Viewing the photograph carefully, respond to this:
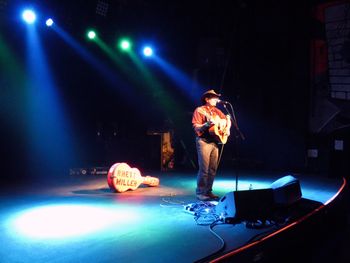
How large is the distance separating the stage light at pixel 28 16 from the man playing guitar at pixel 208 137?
4.51 metres

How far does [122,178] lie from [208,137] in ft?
5.84

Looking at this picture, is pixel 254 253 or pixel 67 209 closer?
pixel 254 253

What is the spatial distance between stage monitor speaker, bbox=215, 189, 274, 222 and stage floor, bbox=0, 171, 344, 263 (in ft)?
0.45

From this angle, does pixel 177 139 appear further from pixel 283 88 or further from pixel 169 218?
pixel 169 218

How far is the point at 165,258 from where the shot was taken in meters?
3.03

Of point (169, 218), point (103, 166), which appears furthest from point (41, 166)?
point (169, 218)

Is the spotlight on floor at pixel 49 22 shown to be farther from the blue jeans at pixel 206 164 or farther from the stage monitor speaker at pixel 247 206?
the stage monitor speaker at pixel 247 206

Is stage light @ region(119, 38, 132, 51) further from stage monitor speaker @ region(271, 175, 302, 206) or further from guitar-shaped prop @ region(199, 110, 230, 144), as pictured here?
stage monitor speaker @ region(271, 175, 302, 206)

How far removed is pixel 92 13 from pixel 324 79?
6.56 meters

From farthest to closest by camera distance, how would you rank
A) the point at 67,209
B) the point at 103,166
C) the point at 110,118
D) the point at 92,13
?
the point at 110,118 → the point at 103,166 → the point at 92,13 → the point at 67,209

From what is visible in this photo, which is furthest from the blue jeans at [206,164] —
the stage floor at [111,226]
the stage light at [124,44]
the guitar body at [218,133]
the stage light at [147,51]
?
the stage light at [147,51]

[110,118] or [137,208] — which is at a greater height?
[110,118]

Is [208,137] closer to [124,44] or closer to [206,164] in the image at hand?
[206,164]

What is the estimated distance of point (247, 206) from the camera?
161 inches
